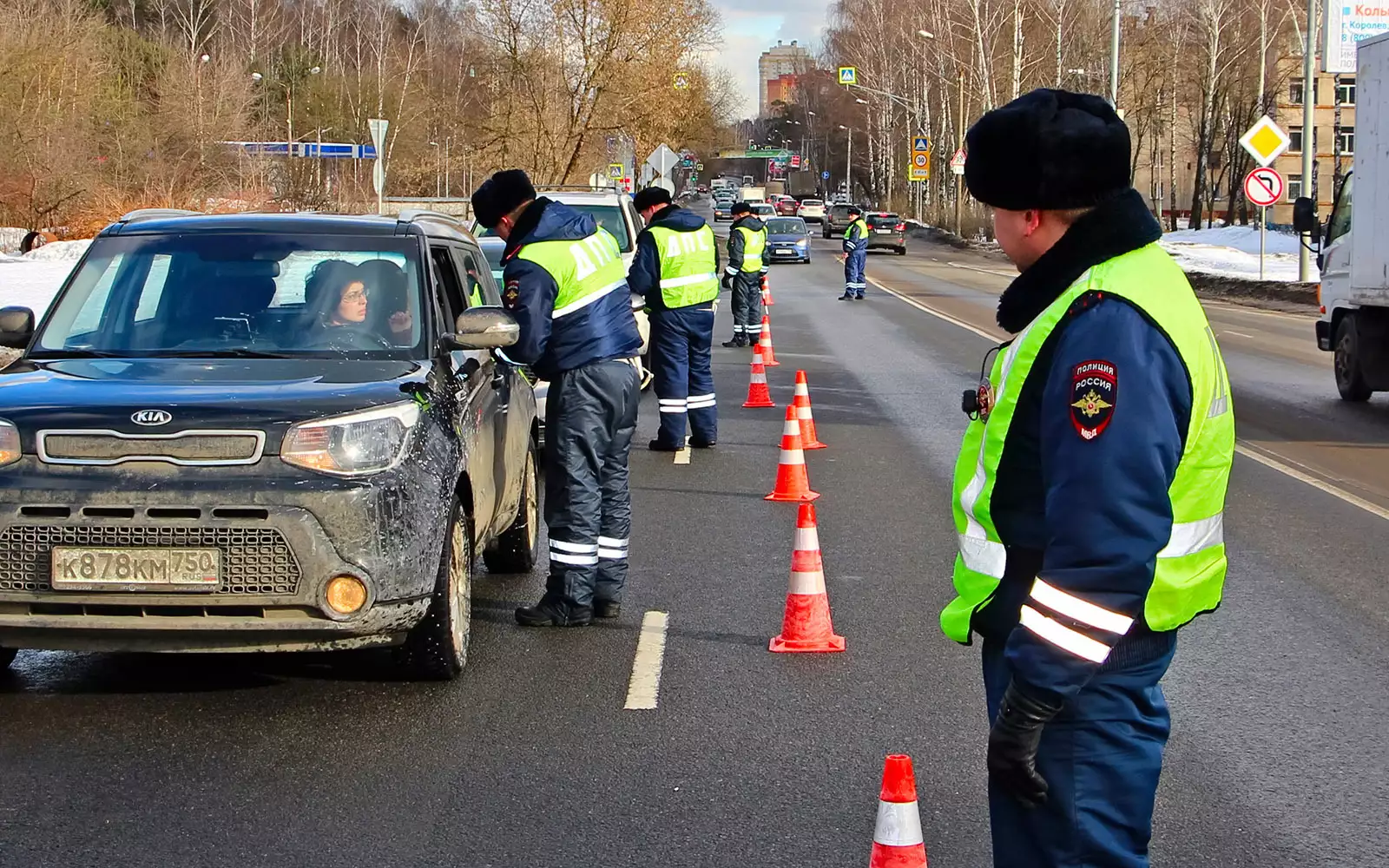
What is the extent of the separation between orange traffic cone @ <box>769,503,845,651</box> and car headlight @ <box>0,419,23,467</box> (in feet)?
9.51

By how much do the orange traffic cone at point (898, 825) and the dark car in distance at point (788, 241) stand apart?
49.2m

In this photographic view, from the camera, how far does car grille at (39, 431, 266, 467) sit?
17.4 ft

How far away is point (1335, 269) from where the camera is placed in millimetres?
15578

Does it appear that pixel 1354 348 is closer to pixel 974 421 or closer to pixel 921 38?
pixel 974 421

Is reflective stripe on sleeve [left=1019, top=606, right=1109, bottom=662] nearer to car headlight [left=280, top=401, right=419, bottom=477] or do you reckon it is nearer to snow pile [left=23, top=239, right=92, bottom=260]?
car headlight [left=280, top=401, right=419, bottom=477]

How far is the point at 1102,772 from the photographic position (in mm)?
2691

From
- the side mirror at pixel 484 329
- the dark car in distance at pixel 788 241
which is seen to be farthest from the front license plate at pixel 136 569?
the dark car in distance at pixel 788 241

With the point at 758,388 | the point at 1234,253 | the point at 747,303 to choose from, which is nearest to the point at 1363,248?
the point at 758,388

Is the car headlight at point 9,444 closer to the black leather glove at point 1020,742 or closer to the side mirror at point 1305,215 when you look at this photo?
the black leather glove at point 1020,742

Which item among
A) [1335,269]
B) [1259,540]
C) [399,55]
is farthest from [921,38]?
[1259,540]

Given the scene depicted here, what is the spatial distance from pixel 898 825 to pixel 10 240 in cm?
3465

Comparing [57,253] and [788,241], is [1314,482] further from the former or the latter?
[788,241]

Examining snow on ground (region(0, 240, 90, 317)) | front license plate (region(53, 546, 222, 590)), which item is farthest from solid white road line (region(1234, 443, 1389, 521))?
snow on ground (region(0, 240, 90, 317))

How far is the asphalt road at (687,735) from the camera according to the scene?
449 centimetres
